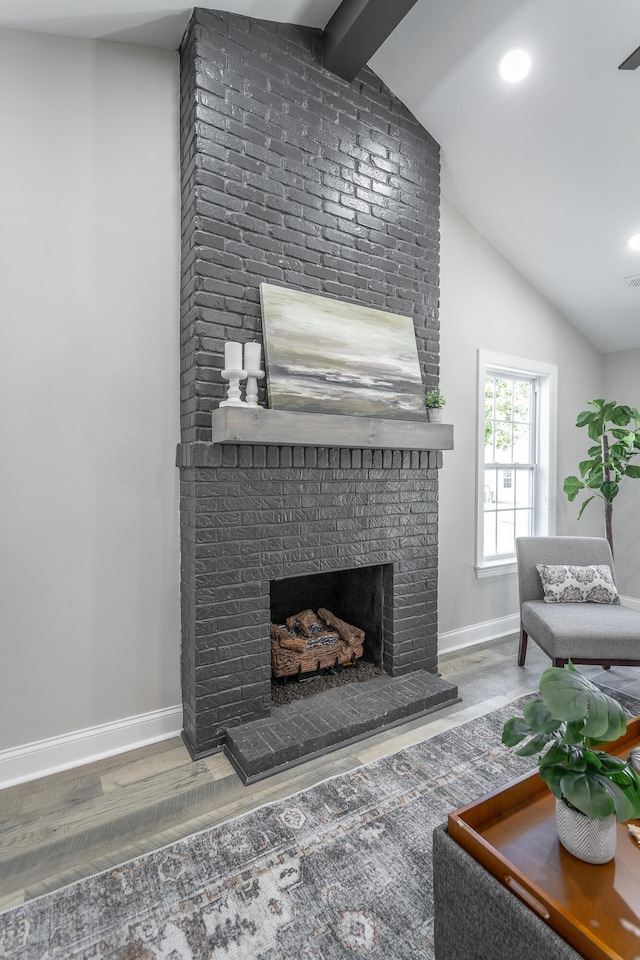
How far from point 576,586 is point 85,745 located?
9.47 feet

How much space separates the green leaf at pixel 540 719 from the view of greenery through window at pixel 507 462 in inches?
107

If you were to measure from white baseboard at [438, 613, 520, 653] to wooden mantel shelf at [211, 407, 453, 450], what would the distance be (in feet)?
4.71

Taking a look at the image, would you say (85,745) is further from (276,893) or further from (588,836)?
(588,836)

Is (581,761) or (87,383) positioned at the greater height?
(87,383)

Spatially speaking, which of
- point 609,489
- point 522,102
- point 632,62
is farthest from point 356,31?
point 609,489

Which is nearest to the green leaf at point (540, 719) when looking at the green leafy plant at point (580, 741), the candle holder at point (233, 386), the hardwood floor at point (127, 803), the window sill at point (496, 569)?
the green leafy plant at point (580, 741)

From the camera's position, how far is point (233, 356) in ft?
6.89

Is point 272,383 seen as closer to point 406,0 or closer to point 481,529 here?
point 406,0

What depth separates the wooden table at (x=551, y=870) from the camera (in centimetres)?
93

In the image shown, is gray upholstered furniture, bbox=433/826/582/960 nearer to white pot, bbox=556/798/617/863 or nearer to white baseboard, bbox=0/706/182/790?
white pot, bbox=556/798/617/863

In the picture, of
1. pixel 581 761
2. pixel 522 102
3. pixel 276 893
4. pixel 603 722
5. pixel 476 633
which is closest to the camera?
pixel 603 722

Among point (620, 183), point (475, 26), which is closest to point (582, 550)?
point (620, 183)

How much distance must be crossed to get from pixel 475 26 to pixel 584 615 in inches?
122

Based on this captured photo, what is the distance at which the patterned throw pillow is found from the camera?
309cm
